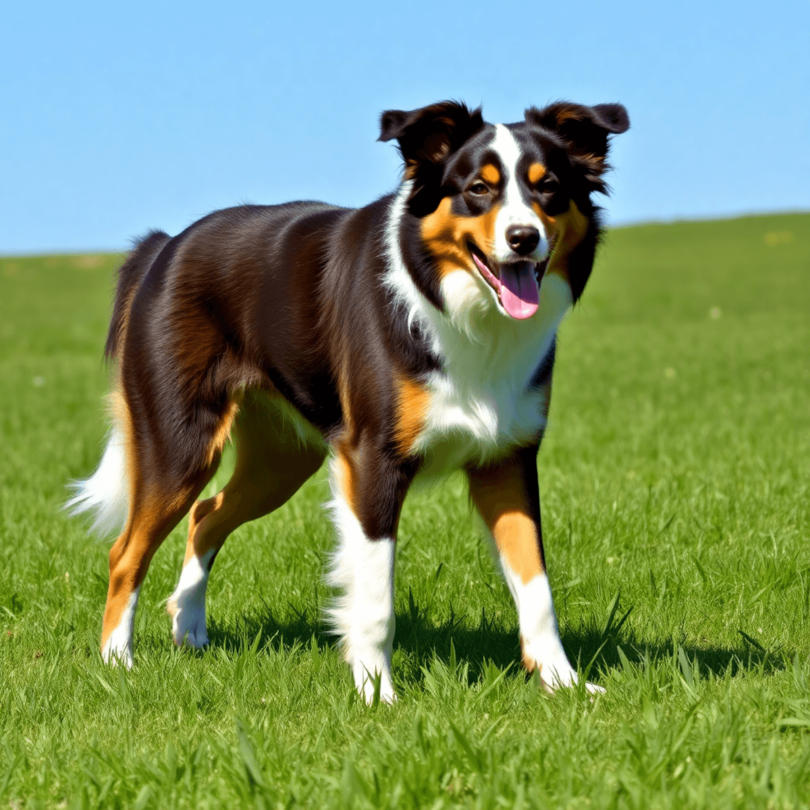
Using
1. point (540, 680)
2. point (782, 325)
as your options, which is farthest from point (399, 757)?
point (782, 325)

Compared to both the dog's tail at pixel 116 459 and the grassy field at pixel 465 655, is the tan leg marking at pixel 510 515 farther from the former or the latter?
the dog's tail at pixel 116 459

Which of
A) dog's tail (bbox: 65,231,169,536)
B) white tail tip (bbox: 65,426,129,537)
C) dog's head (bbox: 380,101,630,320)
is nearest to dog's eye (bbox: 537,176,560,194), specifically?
dog's head (bbox: 380,101,630,320)

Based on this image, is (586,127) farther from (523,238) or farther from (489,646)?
(489,646)

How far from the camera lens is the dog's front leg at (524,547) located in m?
3.95

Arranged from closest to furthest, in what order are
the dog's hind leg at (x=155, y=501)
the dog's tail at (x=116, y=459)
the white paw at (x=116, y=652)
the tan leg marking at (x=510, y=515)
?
the tan leg marking at (x=510, y=515) → the white paw at (x=116, y=652) → the dog's hind leg at (x=155, y=501) → the dog's tail at (x=116, y=459)

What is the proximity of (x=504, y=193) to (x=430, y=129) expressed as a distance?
1.47 feet

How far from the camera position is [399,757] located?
117 inches

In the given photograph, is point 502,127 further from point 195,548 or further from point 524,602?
point 195,548

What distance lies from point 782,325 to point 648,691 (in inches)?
638

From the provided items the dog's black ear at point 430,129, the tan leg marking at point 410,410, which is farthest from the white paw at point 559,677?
the dog's black ear at point 430,129

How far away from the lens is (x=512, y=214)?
3506 mm

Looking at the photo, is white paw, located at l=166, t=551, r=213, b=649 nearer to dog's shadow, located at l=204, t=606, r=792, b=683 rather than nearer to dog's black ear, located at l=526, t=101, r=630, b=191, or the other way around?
dog's shadow, located at l=204, t=606, r=792, b=683

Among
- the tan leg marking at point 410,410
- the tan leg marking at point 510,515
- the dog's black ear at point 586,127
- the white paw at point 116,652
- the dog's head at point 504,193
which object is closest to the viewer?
the dog's head at point 504,193

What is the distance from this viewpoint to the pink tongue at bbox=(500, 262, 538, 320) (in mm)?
3641
